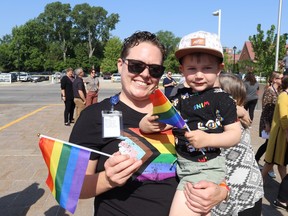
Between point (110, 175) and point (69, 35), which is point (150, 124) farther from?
point (69, 35)

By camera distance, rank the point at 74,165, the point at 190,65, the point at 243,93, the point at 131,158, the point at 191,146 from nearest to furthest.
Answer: the point at 131,158
the point at 74,165
the point at 191,146
the point at 190,65
the point at 243,93

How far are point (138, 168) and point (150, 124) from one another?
23 centimetres

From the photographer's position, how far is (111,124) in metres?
1.54

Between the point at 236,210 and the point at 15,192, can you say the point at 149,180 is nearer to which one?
the point at 236,210

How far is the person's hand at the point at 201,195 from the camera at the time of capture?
1.67m

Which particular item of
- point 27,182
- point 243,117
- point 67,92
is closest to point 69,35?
point 67,92

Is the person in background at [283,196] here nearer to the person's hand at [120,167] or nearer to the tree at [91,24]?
the person's hand at [120,167]

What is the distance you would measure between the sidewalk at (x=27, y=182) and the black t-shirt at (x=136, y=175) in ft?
8.50

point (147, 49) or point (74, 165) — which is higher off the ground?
point (147, 49)

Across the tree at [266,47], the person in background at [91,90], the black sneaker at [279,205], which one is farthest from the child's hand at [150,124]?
the tree at [266,47]

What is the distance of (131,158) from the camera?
4.88 ft

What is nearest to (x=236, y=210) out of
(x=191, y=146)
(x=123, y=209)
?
(x=191, y=146)

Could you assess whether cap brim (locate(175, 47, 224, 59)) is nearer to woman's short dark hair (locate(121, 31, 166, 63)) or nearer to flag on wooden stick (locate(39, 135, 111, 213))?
woman's short dark hair (locate(121, 31, 166, 63))

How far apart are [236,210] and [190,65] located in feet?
3.85
